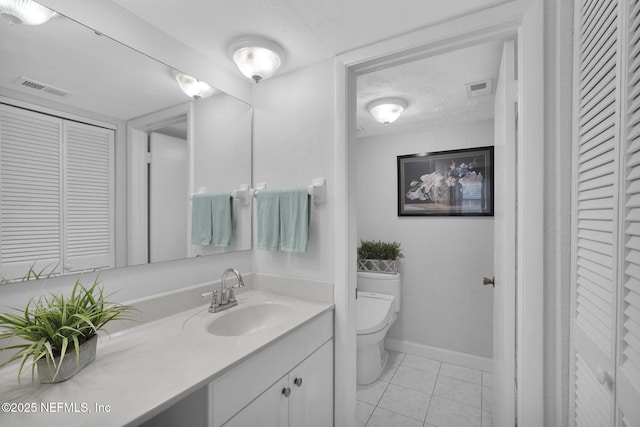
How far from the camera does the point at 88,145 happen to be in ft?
3.49

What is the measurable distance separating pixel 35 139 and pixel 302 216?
3.50 ft

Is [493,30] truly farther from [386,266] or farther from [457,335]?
[457,335]

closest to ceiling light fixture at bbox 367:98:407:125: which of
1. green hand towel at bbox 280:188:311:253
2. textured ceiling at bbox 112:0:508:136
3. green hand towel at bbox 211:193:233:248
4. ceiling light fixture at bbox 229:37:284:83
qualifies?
textured ceiling at bbox 112:0:508:136

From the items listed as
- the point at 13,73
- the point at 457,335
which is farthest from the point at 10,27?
the point at 457,335

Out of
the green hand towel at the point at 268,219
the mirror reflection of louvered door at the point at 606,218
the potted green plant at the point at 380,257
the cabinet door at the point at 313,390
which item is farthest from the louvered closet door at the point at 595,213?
the potted green plant at the point at 380,257

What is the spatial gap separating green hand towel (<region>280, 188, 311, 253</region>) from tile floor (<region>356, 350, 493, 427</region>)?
1.23m

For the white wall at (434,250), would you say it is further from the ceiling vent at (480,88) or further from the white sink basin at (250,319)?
the white sink basin at (250,319)

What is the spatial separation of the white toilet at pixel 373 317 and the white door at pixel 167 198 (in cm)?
133

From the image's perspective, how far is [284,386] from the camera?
1097mm

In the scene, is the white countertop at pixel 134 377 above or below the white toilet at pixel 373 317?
above

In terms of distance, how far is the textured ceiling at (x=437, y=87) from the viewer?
1.50 m

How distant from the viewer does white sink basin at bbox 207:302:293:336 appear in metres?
1.31

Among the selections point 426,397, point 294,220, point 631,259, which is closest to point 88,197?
point 294,220

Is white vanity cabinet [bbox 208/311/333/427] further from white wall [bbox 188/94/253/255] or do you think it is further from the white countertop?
white wall [bbox 188/94/253/255]
